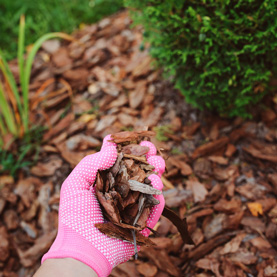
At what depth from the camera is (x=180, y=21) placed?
1.88 m

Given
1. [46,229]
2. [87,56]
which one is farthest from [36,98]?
[46,229]

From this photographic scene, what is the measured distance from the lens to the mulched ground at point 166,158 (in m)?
1.87

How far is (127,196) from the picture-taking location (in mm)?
1403

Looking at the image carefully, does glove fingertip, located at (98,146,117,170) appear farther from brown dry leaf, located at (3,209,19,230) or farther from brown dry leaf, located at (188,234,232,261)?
brown dry leaf, located at (3,209,19,230)

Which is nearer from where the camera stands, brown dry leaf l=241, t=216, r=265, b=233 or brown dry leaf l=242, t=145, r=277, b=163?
brown dry leaf l=241, t=216, r=265, b=233

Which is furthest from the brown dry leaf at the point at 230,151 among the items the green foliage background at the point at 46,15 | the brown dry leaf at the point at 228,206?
the green foliage background at the point at 46,15

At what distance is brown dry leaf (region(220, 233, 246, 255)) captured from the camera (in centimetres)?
184

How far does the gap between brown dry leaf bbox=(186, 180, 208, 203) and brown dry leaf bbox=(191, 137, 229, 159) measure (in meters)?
0.24

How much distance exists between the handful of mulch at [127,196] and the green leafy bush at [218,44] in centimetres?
92

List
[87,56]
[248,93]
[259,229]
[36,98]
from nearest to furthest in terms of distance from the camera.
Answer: [259,229], [248,93], [36,98], [87,56]

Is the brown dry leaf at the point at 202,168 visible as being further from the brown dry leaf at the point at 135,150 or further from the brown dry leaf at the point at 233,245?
the brown dry leaf at the point at 135,150

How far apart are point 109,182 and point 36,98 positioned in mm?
1819

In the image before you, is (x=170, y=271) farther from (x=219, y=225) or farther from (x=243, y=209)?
(x=243, y=209)

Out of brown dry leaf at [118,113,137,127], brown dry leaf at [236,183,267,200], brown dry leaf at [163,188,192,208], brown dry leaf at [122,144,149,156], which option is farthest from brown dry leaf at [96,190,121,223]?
brown dry leaf at [118,113,137,127]
